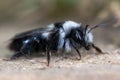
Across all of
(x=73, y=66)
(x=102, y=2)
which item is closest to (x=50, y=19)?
(x=102, y=2)

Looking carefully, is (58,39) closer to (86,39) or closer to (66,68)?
(86,39)

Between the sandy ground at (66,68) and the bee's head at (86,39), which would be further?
the bee's head at (86,39)

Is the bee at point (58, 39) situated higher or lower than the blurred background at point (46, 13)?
lower

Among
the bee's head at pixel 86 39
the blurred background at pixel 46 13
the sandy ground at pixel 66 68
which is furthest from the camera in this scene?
the blurred background at pixel 46 13

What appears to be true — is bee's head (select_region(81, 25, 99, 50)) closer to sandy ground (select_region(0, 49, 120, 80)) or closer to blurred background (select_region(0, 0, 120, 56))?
sandy ground (select_region(0, 49, 120, 80))

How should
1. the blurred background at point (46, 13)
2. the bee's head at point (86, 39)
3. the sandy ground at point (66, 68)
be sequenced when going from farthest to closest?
the blurred background at point (46, 13), the bee's head at point (86, 39), the sandy ground at point (66, 68)

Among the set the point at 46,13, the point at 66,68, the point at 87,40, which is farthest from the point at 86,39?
the point at 46,13

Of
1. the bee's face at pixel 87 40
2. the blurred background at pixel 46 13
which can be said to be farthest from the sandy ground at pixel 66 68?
the blurred background at pixel 46 13

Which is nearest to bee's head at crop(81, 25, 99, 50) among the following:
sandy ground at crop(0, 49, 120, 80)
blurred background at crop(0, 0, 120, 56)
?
sandy ground at crop(0, 49, 120, 80)

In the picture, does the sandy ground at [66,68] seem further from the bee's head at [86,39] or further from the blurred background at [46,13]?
the blurred background at [46,13]
